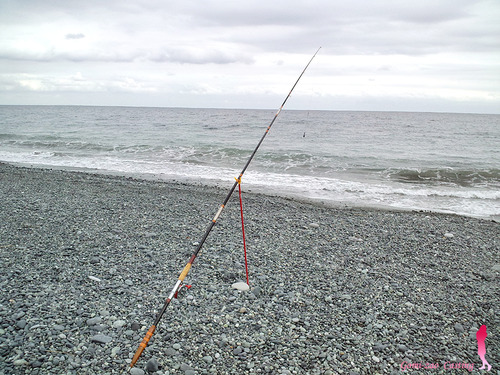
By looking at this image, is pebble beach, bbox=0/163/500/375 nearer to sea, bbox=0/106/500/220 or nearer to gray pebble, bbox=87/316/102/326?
gray pebble, bbox=87/316/102/326

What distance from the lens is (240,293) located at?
16.8 ft

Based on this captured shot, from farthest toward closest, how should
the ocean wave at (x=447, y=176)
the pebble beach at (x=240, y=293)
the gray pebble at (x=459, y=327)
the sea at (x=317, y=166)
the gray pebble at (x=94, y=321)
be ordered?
the ocean wave at (x=447, y=176) < the sea at (x=317, y=166) < the gray pebble at (x=459, y=327) < the gray pebble at (x=94, y=321) < the pebble beach at (x=240, y=293)

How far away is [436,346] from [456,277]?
2365mm

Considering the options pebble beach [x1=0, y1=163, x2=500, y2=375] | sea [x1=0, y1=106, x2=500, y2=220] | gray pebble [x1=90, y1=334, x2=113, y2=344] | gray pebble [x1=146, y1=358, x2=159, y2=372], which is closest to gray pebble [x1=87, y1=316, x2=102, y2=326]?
pebble beach [x1=0, y1=163, x2=500, y2=375]

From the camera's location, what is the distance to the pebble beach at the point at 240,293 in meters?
3.80

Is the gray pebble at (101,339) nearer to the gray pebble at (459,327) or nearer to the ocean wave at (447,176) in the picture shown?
the gray pebble at (459,327)

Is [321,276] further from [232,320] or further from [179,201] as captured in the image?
[179,201]

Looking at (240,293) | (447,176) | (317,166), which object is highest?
(317,166)

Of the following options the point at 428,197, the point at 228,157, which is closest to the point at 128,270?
the point at 428,197

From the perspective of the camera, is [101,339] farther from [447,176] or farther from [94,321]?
[447,176]

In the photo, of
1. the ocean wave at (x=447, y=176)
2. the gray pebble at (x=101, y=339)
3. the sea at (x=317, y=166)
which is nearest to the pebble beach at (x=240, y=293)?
the gray pebble at (x=101, y=339)

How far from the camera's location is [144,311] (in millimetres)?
4473

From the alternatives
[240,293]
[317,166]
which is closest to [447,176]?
[317,166]

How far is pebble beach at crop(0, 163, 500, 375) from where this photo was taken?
3.80 meters
